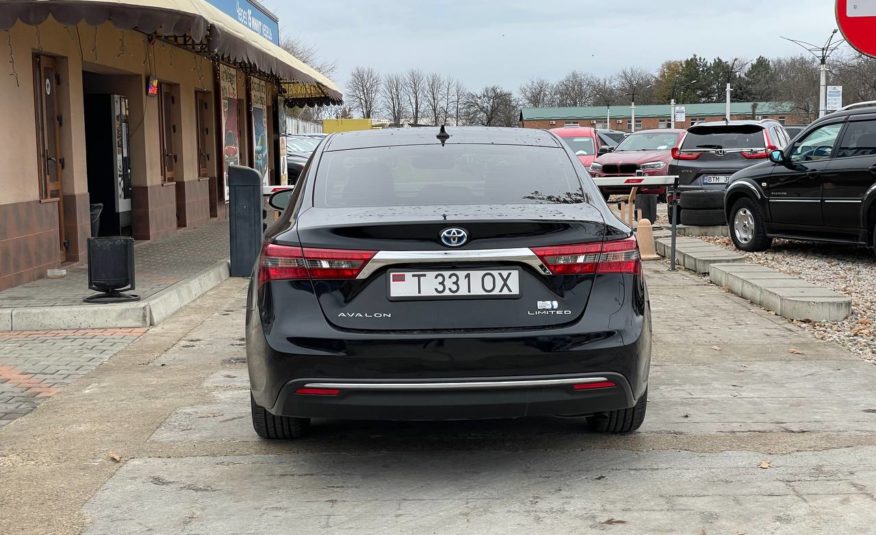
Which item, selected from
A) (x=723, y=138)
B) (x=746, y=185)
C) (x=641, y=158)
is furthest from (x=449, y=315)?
(x=641, y=158)

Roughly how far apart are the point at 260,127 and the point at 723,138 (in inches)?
460

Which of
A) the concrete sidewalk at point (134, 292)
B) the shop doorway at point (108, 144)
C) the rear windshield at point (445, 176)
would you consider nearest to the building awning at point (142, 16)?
the concrete sidewalk at point (134, 292)

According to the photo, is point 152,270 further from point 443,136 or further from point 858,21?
point 858,21

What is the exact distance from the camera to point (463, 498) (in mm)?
4273

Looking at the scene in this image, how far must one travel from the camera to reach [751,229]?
1280 centimetres

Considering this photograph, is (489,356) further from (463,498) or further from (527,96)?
(527,96)

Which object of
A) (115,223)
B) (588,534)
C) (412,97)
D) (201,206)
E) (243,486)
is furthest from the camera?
(412,97)

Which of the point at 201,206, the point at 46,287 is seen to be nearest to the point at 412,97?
the point at 201,206

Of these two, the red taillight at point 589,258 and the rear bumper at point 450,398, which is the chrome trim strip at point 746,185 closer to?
the red taillight at point 589,258

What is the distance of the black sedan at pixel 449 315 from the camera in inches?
162

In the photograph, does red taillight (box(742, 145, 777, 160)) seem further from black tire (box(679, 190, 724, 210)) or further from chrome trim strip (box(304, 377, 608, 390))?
chrome trim strip (box(304, 377, 608, 390))

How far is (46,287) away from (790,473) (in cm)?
763

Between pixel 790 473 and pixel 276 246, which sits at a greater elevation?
pixel 276 246

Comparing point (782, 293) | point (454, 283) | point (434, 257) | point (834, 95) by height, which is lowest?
point (782, 293)
